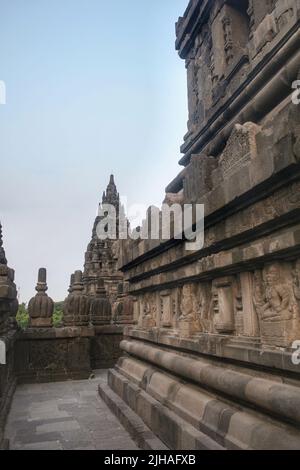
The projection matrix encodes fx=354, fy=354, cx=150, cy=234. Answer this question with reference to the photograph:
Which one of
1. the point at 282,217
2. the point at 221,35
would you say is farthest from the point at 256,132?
the point at 221,35

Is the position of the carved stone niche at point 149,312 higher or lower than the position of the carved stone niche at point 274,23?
lower

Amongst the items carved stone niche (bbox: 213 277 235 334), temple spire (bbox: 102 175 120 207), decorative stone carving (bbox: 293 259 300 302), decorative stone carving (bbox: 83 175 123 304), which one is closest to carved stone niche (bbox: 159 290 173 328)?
carved stone niche (bbox: 213 277 235 334)

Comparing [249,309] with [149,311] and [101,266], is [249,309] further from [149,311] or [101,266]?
[101,266]

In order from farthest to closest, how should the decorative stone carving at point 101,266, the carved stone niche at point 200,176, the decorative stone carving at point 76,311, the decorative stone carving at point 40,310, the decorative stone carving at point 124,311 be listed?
the decorative stone carving at point 101,266, the decorative stone carving at point 124,311, the decorative stone carving at point 76,311, the decorative stone carving at point 40,310, the carved stone niche at point 200,176

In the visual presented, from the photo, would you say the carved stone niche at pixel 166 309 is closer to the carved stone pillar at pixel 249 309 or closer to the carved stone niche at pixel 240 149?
the carved stone pillar at pixel 249 309

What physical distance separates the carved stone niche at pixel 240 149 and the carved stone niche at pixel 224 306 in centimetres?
101

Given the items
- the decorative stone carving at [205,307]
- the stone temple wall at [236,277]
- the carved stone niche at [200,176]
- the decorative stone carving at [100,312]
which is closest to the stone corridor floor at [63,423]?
the stone temple wall at [236,277]

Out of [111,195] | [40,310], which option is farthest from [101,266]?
[40,310]

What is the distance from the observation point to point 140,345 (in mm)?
5777

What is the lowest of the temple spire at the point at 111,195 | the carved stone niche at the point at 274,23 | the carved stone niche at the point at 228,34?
the carved stone niche at the point at 274,23

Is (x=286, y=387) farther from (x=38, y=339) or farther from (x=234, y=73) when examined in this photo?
(x=38, y=339)

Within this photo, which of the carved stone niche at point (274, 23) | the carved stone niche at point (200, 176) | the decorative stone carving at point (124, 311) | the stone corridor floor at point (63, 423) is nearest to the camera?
the carved stone niche at point (200, 176)

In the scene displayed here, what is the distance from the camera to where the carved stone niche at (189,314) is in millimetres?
3971

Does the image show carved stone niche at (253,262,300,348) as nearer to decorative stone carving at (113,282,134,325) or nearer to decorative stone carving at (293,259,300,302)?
decorative stone carving at (293,259,300,302)
